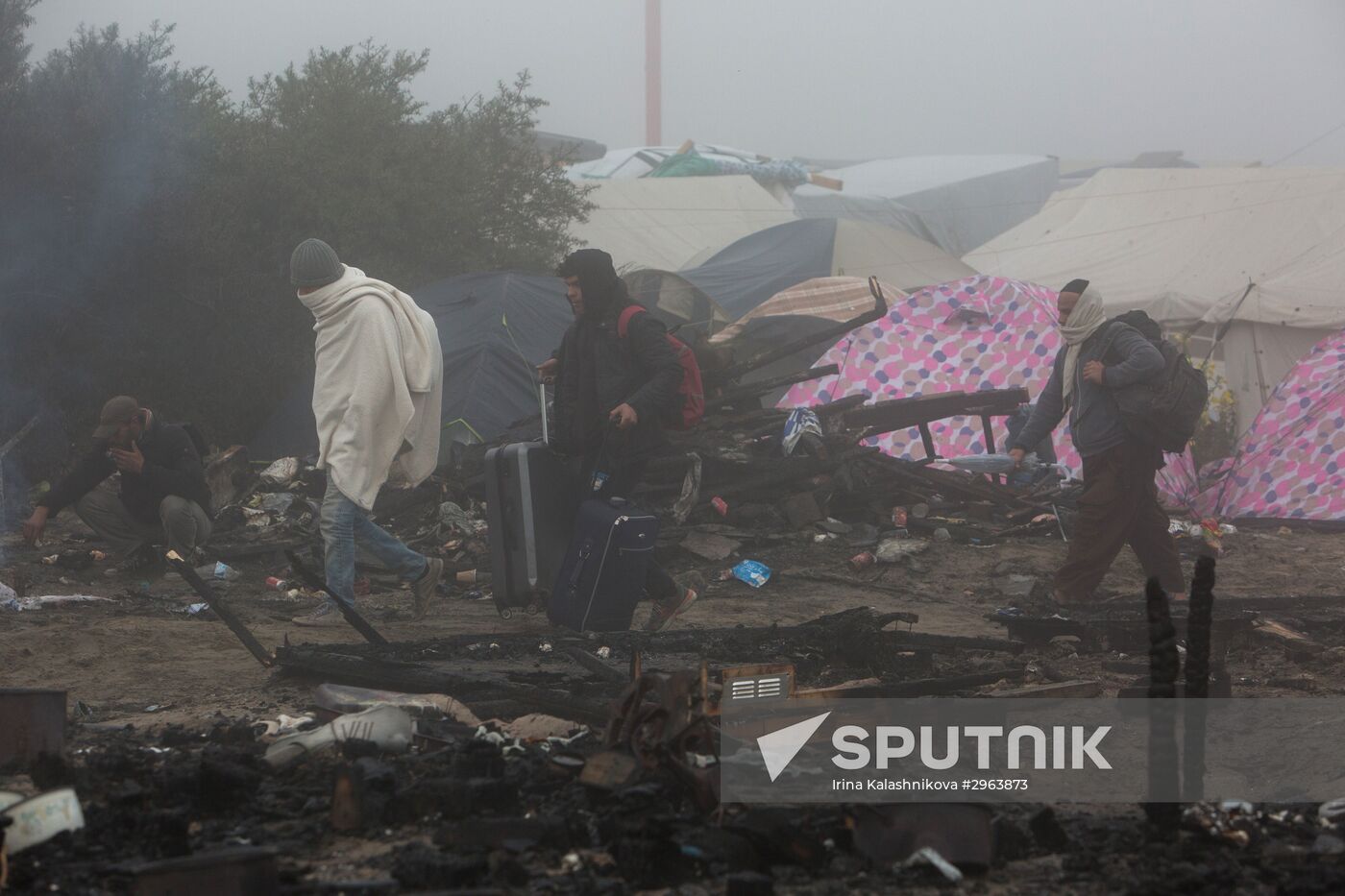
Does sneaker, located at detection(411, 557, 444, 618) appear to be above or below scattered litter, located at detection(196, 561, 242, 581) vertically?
above

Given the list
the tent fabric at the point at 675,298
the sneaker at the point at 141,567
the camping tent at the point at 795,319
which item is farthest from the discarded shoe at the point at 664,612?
the tent fabric at the point at 675,298

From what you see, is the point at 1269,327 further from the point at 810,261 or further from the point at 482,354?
the point at 482,354

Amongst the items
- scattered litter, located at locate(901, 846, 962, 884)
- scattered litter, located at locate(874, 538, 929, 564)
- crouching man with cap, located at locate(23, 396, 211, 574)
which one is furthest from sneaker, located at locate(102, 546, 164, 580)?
scattered litter, located at locate(901, 846, 962, 884)

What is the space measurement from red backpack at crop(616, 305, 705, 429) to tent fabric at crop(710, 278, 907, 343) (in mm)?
9742

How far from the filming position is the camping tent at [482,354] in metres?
12.2

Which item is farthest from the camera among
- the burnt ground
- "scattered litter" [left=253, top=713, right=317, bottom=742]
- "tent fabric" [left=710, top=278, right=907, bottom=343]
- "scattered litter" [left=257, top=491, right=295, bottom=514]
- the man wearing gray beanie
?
"tent fabric" [left=710, top=278, right=907, bottom=343]

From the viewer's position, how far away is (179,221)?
43.5ft

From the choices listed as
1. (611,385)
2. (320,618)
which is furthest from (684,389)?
(320,618)

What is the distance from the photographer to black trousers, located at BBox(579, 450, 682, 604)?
6.62 m

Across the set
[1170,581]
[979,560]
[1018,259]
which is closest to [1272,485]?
[979,560]

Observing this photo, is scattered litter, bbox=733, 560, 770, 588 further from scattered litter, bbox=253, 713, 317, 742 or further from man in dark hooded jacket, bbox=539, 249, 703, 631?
scattered litter, bbox=253, 713, 317, 742

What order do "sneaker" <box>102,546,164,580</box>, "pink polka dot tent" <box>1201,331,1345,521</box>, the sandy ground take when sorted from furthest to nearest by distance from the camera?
"pink polka dot tent" <box>1201,331,1345,521</box>
"sneaker" <box>102,546,164,580</box>
the sandy ground

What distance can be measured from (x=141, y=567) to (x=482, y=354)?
451cm

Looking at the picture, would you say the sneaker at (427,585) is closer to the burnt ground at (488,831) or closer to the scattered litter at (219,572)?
the burnt ground at (488,831)
